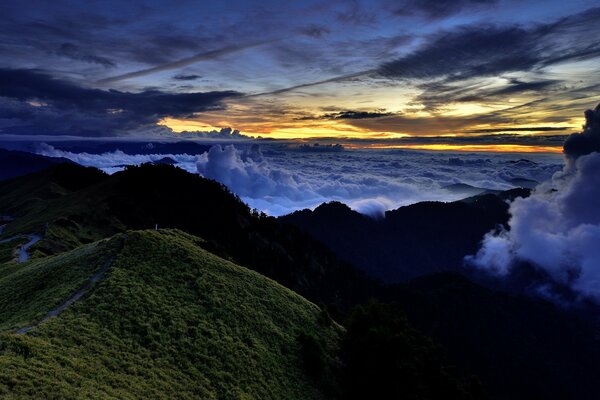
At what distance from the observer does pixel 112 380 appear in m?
29.4

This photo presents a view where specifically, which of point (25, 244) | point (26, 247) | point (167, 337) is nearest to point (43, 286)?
point (167, 337)

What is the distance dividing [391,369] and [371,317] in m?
13.0

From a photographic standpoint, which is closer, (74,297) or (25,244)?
(74,297)

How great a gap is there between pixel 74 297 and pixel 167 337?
12532mm

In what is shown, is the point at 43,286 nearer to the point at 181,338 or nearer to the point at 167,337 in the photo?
the point at 167,337

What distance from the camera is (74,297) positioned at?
139 ft

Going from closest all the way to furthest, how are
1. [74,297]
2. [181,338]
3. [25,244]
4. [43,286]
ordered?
[181,338], [74,297], [43,286], [25,244]

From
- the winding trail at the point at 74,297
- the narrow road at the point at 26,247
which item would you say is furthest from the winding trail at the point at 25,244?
the winding trail at the point at 74,297

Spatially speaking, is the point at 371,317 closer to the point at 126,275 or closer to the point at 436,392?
the point at 436,392

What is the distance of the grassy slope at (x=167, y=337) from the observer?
28422 millimetres

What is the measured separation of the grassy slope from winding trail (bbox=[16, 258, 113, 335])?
122cm

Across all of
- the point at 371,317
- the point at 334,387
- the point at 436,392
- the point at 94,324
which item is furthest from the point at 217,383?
the point at 436,392

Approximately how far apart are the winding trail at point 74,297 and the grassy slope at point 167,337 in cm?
122

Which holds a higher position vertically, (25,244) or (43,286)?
(43,286)
